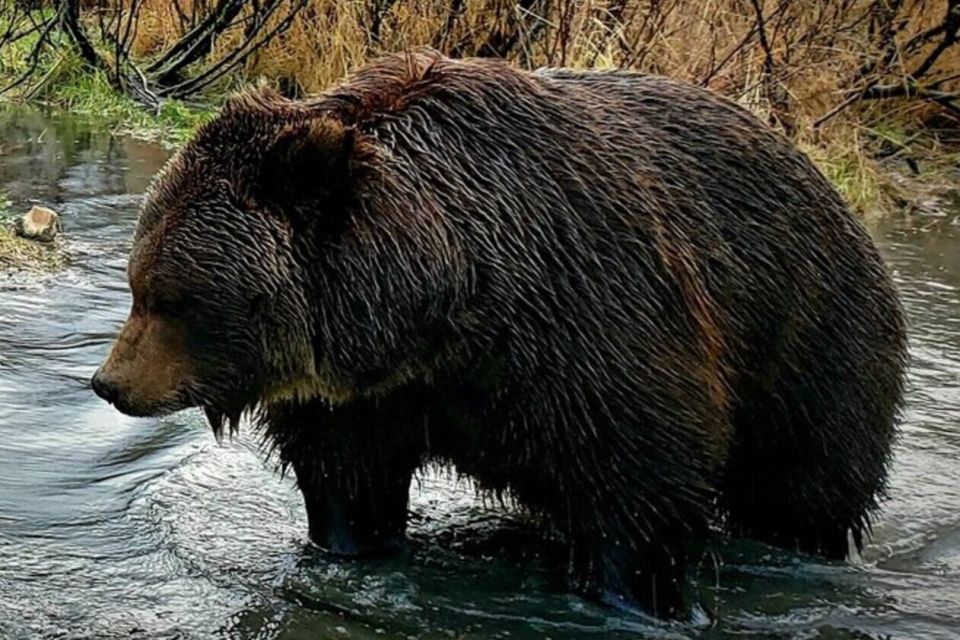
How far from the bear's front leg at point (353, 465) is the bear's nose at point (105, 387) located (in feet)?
1.79

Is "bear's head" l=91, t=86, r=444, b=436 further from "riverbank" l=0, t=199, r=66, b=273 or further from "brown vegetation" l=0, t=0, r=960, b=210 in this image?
"brown vegetation" l=0, t=0, r=960, b=210

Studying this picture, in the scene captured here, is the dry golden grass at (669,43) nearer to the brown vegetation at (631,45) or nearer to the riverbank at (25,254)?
the brown vegetation at (631,45)

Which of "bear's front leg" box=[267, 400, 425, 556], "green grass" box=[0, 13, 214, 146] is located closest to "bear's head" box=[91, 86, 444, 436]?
"bear's front leg" box=[267, 400, 425, 556]

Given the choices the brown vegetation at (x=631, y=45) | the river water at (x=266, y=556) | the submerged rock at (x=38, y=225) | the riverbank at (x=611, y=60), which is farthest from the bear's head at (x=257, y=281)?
the brown vegetation at (x=631, y=45)

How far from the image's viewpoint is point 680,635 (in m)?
4.20

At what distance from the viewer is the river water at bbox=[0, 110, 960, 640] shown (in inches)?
161

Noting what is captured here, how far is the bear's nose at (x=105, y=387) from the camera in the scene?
3.77 meters

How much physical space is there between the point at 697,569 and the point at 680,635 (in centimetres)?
48

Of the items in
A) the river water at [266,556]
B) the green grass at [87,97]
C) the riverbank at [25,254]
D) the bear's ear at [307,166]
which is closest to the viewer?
the bear's ear at [307,166]

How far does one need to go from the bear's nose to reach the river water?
0.59 meters

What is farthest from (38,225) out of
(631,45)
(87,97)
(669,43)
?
(87,97)

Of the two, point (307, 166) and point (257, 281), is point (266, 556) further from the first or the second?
point (307, 166)

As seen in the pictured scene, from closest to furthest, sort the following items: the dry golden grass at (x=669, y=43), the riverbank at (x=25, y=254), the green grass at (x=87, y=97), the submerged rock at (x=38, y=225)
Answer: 1. the riverbank at (x=25, y=254)
2. the submerged rock at (x=38, y=225)
3. the dry golden grass at (x=669, y=43)
4. the green grass at (x=87, y=97)

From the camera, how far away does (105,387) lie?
3.79 meters
